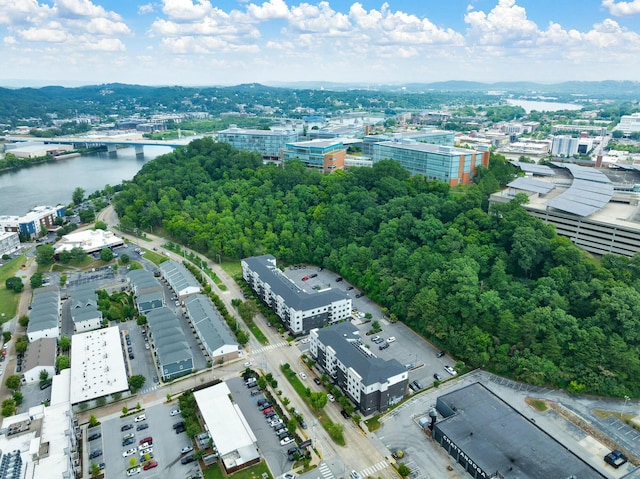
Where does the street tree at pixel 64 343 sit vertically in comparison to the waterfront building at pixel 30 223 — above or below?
below

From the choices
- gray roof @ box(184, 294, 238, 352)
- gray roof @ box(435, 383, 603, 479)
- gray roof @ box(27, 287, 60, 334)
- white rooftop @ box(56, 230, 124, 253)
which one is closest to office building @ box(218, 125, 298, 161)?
white rooftop @ box(56, 230, 124, 253)

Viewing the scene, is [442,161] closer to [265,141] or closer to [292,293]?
[292,293]

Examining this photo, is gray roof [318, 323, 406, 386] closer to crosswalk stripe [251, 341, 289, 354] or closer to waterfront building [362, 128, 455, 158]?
crosswalk stripe [251, 341, 289, 354]

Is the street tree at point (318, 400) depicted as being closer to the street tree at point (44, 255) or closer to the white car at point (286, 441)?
the white car at point (286, 441)

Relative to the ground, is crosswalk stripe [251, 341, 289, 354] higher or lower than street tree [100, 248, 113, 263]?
lower

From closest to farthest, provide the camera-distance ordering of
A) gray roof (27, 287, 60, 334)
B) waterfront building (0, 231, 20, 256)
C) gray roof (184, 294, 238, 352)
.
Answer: gray roof (184, 294, 238, 352) < gray roof (27, 287, 60, 334) < waterfront building (0, 231, 20, 256)

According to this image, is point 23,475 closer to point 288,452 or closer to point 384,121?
point 288,452

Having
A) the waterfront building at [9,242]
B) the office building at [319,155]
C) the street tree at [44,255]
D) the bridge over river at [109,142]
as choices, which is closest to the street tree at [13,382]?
the street tree at [44,255]
